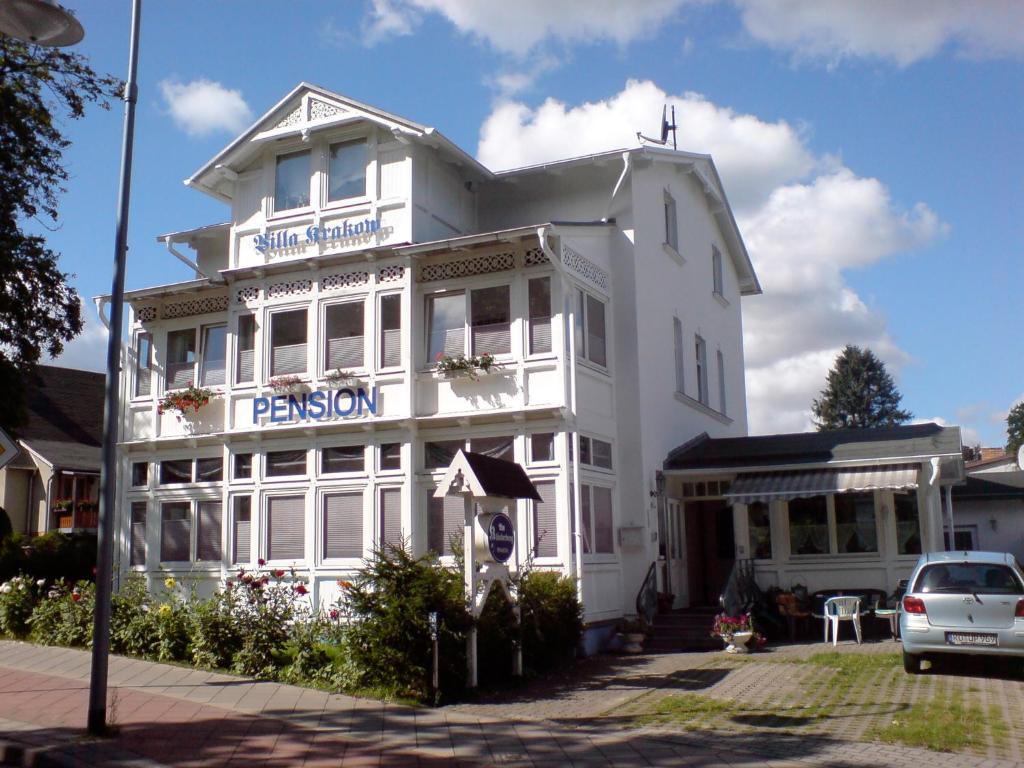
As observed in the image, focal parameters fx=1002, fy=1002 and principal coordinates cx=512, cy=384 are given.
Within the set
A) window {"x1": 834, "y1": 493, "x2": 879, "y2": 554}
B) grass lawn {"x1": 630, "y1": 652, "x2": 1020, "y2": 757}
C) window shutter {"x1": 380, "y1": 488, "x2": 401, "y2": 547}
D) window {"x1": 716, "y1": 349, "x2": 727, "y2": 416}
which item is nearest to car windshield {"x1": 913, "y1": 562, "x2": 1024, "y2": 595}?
grass lawn {"x1": 630, "y1": 652, "x2": 1020, "y2": 757}

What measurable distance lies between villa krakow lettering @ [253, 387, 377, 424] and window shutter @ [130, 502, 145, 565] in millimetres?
3769

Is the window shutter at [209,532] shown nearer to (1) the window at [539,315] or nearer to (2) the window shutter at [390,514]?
(2) the window shutter at [390,514]

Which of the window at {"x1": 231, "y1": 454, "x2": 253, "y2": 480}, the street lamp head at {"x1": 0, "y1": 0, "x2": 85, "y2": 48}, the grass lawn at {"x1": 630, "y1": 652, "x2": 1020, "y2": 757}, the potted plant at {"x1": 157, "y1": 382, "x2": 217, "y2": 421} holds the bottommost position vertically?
the grass lawn at {"x1": 630, "y1": 652, "x2": 1020, "y2": 757}

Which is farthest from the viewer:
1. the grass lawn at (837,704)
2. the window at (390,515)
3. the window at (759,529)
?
the window at (759,529)

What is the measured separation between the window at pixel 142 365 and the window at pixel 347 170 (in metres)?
5.47

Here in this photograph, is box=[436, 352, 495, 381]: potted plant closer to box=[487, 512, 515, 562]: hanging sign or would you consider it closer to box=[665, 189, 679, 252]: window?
box=[487, 512, 515, 562]: hanging sign

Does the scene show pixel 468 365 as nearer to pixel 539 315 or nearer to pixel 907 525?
pixel 539 315

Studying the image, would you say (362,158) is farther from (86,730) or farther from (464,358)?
(86,730)

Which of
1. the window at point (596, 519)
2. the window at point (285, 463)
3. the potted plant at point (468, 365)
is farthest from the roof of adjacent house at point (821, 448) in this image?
the window at point (285, 463)

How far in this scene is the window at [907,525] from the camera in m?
18.8

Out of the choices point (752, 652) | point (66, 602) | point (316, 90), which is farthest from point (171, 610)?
point (316, 90)

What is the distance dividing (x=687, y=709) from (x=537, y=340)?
25.6 feet

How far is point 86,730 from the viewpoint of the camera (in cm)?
1015

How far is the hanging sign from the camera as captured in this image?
13.2 meters
